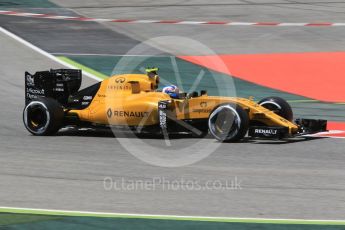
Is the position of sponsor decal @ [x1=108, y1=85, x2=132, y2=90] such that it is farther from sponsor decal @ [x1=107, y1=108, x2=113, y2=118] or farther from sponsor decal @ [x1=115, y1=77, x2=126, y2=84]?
sponsor decal @ [x1=107, y1=108, x2=113, y2=118]

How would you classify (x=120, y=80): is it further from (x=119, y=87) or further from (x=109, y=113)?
(x=109, y=113)

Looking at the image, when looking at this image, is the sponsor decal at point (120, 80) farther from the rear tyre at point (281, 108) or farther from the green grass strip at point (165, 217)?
the green grass strip at point (165, 217)

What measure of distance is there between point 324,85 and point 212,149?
9988mm

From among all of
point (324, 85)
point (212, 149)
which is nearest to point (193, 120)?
point (212, 149)

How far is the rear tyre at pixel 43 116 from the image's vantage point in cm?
1664

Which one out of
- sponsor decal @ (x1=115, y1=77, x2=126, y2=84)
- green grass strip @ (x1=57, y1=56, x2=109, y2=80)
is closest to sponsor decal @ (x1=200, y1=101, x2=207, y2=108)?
sponsor decal @ (x1=115, y1=77, x2=126, y2=84)

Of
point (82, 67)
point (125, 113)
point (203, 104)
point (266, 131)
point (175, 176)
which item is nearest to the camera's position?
point (175, 176)

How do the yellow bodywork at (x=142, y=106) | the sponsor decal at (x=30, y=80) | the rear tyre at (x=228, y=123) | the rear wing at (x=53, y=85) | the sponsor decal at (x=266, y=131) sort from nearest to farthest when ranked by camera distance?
1. the rear tyre at (x=228, y=123)
2. the sponsor decal at (x=266, y=131)
3. the yellow bodywork at (x=142, y=106)
4. the rear wing at (x=53, y=85)
5. the sponsor decal at (x=30, y=80)

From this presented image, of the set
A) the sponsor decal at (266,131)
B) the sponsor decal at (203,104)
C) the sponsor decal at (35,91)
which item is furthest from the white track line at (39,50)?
the sponsor decal at (266,131)

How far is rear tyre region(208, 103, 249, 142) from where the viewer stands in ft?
50.0

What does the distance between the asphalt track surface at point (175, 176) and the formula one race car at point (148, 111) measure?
25 centimetres

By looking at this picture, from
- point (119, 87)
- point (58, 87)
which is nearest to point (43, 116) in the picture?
point (58, 87)

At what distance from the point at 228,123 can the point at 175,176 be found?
121 inches

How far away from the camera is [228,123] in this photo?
1539 cm
